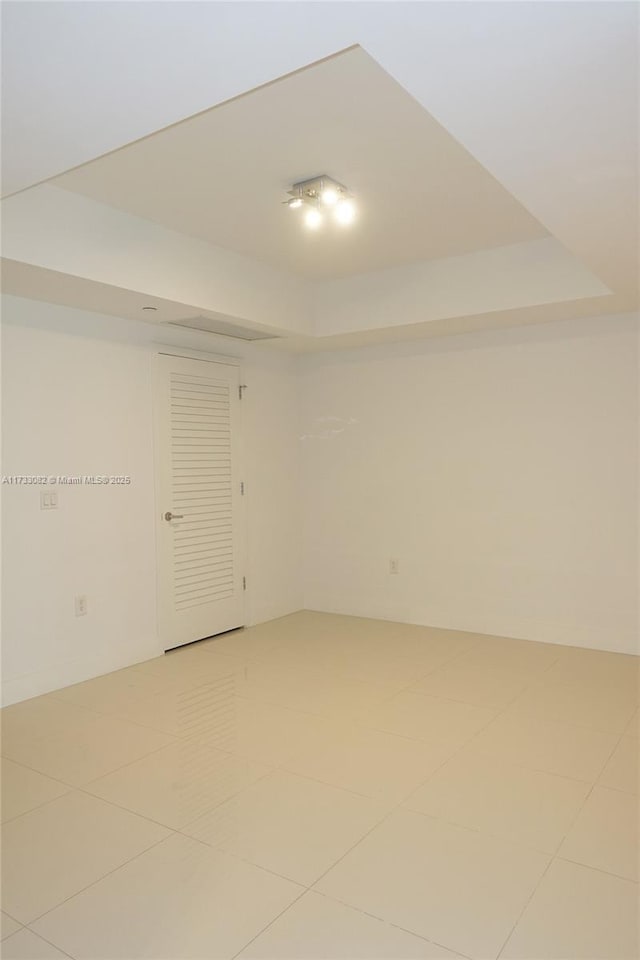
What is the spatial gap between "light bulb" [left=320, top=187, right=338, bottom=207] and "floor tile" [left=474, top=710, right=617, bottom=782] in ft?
8.69

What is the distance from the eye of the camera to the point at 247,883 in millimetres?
2070

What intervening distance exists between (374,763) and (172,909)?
1137mm

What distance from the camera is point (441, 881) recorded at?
2074 mm

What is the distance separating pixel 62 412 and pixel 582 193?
9.63ft

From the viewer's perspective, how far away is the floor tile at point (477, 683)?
12.0 ft

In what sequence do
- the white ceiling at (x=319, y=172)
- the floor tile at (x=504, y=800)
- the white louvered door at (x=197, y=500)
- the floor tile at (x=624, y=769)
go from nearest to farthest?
the floor tile at (x=504, y=800) < the white ceiling at (x=319, y=172) < the floor tile at (x=624, y=769) < the white louvered door at (x=197, y=500)

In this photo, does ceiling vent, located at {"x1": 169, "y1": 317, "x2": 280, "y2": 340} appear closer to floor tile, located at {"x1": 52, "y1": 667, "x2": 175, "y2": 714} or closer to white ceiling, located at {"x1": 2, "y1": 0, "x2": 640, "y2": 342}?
white ceiling, located at {"x1": 2, "y1": 0, "x2": 640, "y2": 342}

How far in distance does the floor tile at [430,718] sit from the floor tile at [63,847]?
130 cm

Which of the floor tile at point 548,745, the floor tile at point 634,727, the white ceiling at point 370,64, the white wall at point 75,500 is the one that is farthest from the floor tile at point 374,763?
the white ceiling at point 370,64

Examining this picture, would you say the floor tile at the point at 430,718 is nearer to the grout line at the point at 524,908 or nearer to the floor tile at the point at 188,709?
the floor tile at the point at 188,709

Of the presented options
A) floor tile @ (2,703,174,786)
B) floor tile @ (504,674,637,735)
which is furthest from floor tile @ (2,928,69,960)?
floor tile @ (504,674,637,735)

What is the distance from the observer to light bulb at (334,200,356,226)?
330cm

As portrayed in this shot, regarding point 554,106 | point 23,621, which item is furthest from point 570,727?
point 23,621

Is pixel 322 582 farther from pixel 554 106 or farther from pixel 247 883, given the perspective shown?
pixel 554 106
